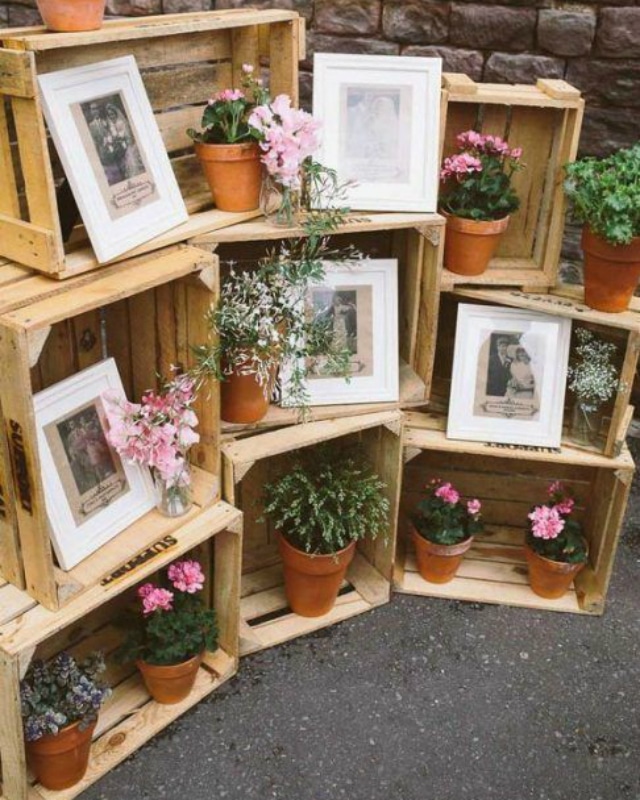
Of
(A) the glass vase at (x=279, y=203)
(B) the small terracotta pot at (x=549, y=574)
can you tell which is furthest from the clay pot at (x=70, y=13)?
(B) the small terracotta pot at (x=549, y=574)

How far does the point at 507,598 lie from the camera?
11.1 feet

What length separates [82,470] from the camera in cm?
251

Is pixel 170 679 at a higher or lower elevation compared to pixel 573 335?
lower

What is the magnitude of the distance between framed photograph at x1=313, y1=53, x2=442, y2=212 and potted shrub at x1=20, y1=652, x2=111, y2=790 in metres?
1.64

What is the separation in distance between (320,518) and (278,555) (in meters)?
0.63

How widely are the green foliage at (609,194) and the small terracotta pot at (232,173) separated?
1.02m

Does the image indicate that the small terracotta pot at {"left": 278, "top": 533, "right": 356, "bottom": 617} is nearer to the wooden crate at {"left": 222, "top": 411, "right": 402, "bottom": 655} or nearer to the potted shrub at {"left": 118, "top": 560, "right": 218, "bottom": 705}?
the wooden crate at {"left": 222, "top": 411, "right": 402, "bottom": 655}

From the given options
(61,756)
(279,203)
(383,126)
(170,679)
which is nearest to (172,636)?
(170,679)

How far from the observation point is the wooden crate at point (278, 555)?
2941mm

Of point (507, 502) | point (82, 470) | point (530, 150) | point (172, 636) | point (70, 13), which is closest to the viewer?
point (70, 13)

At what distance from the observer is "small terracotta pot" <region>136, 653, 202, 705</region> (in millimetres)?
2738

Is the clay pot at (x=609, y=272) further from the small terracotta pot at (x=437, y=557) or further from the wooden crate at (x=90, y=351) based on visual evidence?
the wooden crate at (x=90, y=351)

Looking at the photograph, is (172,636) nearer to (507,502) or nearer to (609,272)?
(507,502)

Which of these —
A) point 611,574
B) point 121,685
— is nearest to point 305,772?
point 121,685
